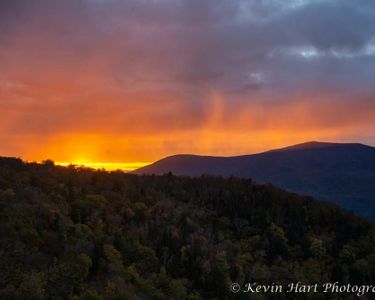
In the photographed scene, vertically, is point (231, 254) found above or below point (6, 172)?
below

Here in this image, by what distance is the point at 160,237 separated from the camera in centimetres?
6612

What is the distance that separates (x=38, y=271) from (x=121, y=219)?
2077cm

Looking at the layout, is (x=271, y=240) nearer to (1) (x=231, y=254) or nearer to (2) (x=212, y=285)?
(1) (x=231, y=254)

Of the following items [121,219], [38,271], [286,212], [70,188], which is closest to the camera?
[38,271]

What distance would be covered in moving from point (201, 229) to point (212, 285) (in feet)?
52.7

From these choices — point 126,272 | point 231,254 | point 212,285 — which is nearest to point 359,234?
point 231,254

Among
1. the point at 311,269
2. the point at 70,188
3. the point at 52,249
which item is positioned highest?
the point at 70,188

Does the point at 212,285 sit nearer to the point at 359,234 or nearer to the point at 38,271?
the point at 38,271

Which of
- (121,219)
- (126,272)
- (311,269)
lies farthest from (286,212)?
(126,272)

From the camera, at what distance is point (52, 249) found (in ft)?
172

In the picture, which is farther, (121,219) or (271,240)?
(271,240)

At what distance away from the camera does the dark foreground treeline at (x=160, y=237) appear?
4894 centimetres

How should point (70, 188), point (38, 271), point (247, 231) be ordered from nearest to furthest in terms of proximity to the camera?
1. point (38, 271)
2. point (70, 188)
3. point (247, 231)

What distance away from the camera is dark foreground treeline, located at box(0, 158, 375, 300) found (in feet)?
161
